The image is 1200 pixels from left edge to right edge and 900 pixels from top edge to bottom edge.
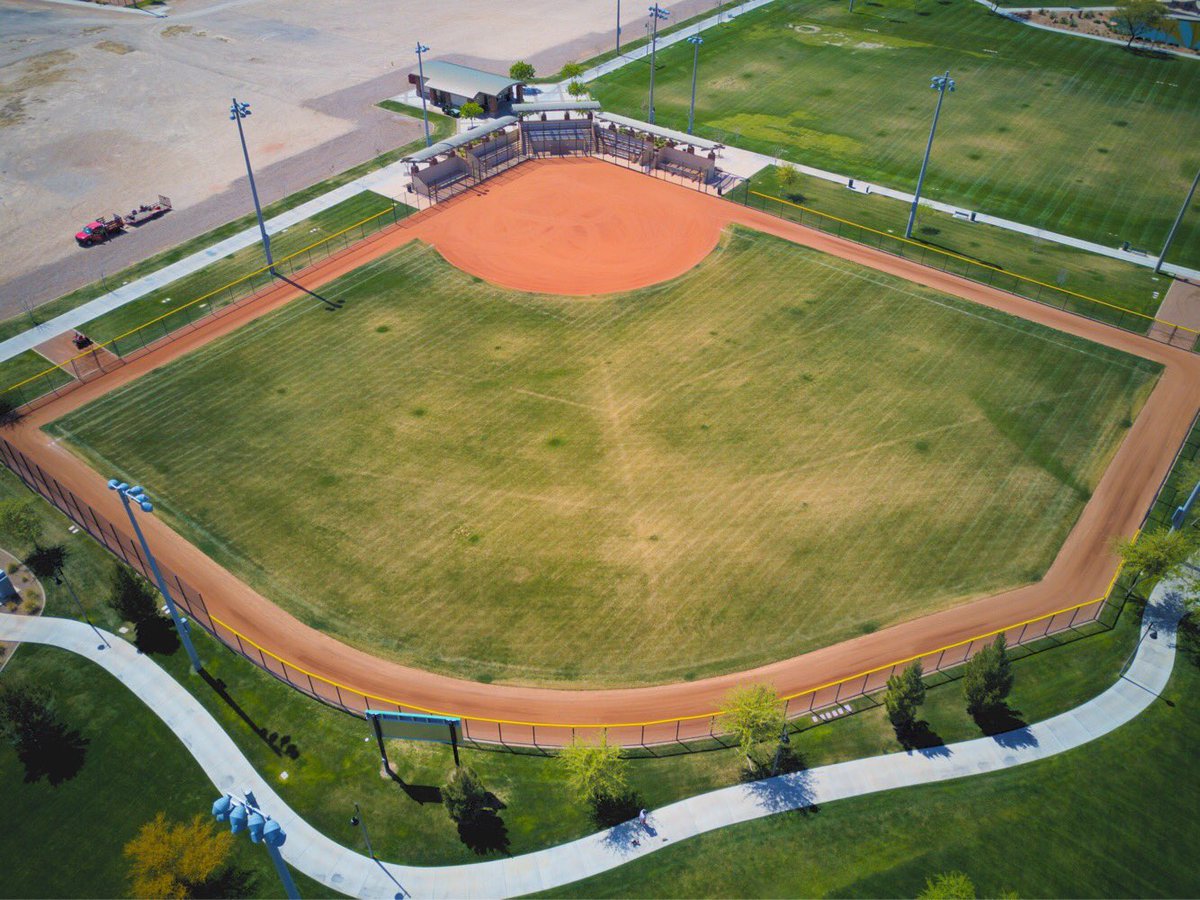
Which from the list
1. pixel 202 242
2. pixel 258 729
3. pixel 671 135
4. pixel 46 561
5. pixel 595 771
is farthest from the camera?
pixel 671 135

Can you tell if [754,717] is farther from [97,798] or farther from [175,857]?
[97,798]

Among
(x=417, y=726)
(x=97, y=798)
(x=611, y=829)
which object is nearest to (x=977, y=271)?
(x=611, y=829)

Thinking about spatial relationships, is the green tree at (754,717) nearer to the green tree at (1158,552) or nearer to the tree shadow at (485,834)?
the tree shadow at (485,834)

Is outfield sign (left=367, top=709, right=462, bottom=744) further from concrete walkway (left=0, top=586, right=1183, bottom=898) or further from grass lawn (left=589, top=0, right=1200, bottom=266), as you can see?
grass lawn (left=589, top=0, right=1200, bottom=266)

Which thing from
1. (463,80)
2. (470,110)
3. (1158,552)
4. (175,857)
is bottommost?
(175,857)

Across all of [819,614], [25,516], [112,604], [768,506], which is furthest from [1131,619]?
[25,516]

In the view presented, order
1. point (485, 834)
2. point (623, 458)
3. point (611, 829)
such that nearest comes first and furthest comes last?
point (485, 834)
point (611, 829)
point (623, 458)

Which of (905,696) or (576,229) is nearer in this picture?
(905,696)

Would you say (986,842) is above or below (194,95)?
below
